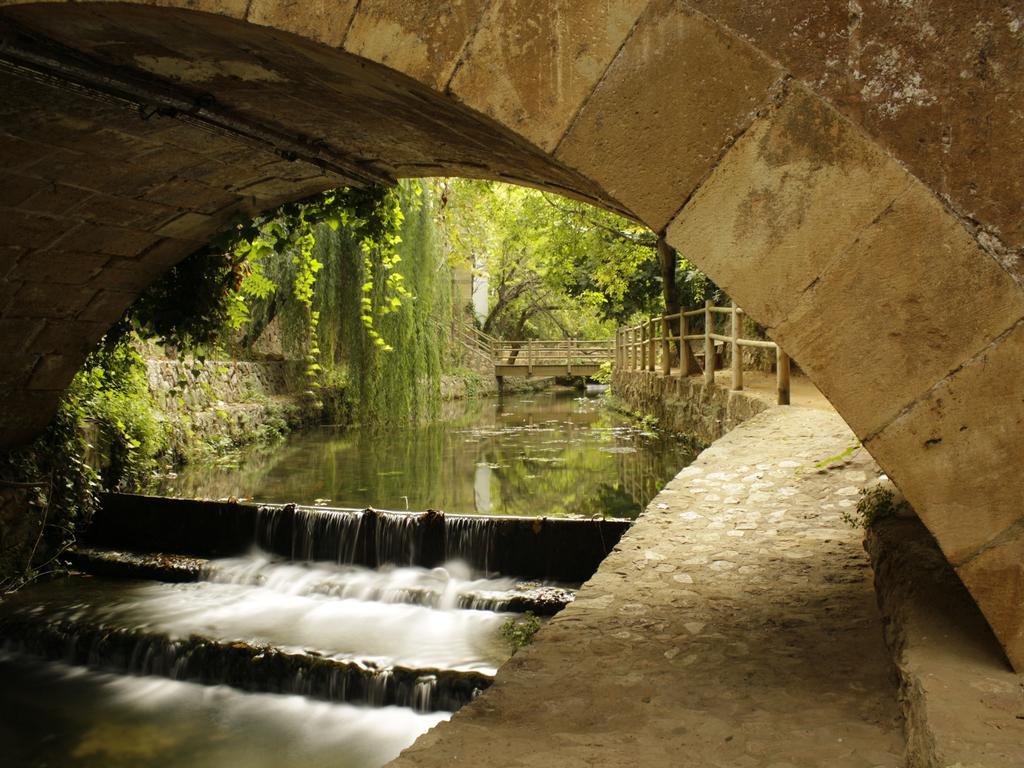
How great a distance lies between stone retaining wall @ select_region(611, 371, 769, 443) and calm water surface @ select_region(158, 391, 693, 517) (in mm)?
329

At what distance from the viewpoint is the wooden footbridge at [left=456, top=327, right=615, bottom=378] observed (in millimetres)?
23453

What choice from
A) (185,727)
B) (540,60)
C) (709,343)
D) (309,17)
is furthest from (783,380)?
(309,17)

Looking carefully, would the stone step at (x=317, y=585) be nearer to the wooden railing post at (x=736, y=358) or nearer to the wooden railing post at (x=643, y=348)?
the wooden railing post at (x=736, y=358)

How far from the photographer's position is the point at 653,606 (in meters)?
2.82

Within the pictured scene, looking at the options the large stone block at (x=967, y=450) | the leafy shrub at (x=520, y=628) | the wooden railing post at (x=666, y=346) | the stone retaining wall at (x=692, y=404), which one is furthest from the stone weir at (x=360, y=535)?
the wooden railing post at (x=666, y=346)

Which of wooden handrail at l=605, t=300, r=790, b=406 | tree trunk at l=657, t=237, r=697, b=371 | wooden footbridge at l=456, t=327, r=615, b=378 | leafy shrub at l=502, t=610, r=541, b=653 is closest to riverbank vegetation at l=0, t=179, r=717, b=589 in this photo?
tree trunk at l=657, t=237, r=697, b=371

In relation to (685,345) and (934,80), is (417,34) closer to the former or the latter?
(934,80)

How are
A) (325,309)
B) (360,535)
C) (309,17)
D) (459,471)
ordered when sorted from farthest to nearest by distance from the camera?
(325,309) < (459,471) < (360,535) < (309,17)

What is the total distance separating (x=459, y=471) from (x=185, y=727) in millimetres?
5092

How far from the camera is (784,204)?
6.33ft

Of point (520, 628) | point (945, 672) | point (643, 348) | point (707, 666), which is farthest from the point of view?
point (643, 348)

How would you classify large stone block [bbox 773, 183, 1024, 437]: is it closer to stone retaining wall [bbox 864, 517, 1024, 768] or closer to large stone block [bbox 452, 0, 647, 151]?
stone retaining wall [bbox 864, 517, 1024, 768]

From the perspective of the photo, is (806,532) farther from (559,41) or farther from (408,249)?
(408,249)

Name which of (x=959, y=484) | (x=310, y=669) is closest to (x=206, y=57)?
(x=959, y=484)
